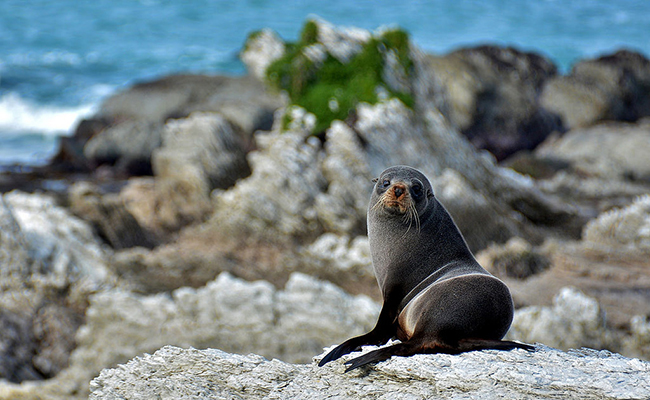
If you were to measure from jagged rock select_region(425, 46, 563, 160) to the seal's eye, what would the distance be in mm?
16225

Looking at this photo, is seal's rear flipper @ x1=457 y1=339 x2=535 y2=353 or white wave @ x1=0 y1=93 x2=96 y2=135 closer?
seal's rear flipper @ x1=457 y1=339 x2=535 y2=353

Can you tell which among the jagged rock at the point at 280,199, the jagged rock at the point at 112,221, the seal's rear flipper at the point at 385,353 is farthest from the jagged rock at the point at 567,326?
the jagged rock at the point at 112,221

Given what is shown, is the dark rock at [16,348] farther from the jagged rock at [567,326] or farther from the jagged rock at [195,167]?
the jagged rock at [567,326]

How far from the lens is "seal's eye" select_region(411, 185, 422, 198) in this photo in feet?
13.0

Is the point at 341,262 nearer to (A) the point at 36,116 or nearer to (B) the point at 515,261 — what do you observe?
(B) the point at 515,261

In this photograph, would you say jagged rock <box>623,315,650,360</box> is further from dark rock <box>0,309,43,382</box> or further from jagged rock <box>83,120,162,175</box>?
jagged rock <box>83,120,162,175</box>

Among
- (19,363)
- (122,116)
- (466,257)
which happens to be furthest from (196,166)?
(122,116)

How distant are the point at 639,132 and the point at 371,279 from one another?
11.6 meters

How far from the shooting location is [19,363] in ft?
22.6

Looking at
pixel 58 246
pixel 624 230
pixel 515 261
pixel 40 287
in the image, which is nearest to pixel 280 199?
pixel 58 246

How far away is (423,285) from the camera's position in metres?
4.01

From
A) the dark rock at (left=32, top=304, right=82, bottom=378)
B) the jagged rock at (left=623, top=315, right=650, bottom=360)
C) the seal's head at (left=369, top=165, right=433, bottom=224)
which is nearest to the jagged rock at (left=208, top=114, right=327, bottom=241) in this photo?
the dark rock at (left=32, top=304, right=82, bottom=378)

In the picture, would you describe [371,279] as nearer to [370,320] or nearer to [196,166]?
[370,320]

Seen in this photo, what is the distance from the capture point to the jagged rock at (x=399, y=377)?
3.09 meters
